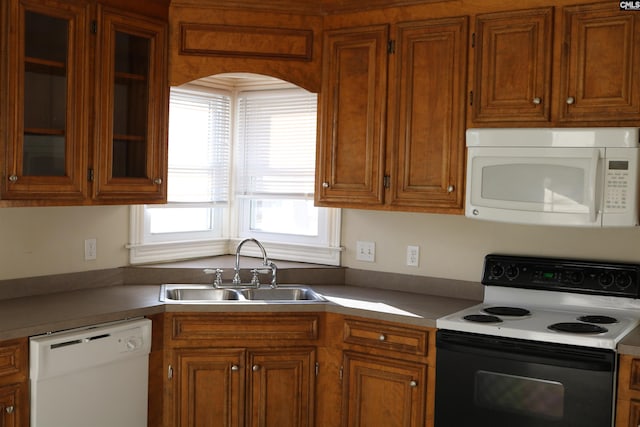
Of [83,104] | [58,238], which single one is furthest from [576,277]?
A: [58,238]

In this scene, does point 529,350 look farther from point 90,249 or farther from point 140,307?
point 90,249

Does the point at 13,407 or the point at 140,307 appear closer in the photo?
the point at 13,407

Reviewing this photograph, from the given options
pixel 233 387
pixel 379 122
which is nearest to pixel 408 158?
pixel 379 122

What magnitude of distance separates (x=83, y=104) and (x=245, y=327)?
120 centimetres

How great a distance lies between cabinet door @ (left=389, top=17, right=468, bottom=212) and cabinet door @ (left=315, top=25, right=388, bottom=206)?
0.27ft

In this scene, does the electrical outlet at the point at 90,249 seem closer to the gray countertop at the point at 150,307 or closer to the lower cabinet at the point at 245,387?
the gray countertop at the point at 150,307

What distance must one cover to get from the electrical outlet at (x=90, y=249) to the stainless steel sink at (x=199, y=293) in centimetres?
37

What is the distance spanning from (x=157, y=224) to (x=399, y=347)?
1.57 meters

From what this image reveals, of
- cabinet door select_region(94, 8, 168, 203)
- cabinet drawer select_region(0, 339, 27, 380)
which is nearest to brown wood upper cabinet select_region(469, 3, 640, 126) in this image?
cabinet door select_region(94, 8, 168, 203)

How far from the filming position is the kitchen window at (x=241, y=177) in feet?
13.7

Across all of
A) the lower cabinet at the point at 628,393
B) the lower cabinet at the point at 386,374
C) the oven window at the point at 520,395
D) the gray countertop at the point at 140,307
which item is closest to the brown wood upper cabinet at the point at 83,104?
the gray countertop at the point at 140,307

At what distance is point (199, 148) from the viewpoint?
Answer: 428 centimetres

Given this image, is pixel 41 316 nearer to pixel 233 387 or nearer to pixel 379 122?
pixel 233 387

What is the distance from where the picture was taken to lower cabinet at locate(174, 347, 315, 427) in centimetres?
339
